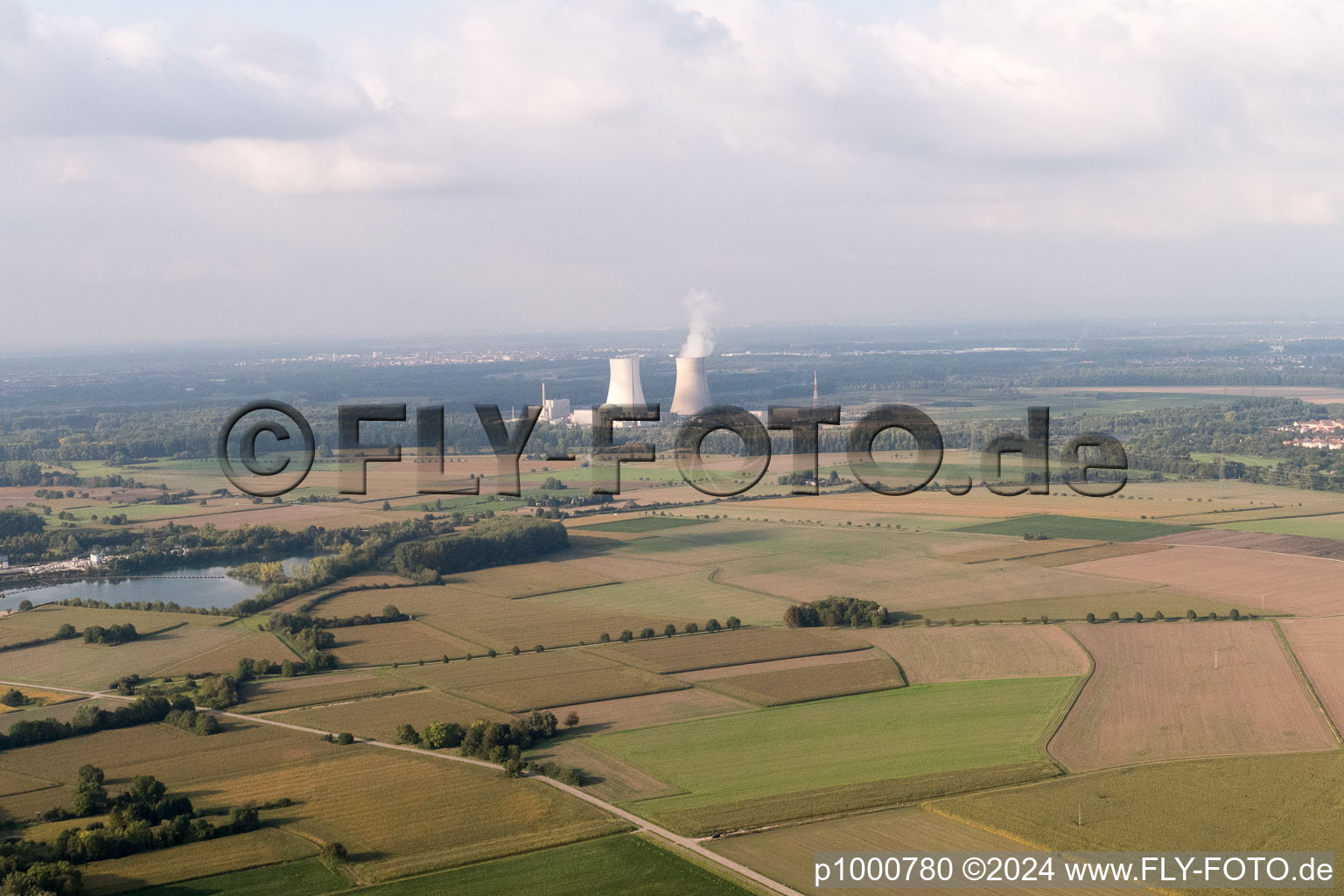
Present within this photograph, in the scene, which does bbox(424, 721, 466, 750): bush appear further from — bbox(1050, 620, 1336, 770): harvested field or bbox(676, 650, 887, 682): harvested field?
bbox(1050, 620, 1336, 770): harvested field

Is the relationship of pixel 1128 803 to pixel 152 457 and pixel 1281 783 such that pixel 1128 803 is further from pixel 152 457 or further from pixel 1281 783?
pixel 152 457

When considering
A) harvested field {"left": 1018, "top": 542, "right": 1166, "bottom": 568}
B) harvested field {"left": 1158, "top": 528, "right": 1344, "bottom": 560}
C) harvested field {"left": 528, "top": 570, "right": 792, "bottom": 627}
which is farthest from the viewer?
harvested field {"left": 1018, "top": 542, "right": 1166, "bottom": 568}

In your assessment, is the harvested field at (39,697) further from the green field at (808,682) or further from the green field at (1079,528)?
the green field at (1079,528)

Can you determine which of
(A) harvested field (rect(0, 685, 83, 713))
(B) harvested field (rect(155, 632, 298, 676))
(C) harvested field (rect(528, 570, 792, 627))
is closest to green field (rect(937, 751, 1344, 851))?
(C) harvested field (rect(528, 570, 792, 627))

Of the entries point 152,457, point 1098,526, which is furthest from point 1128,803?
point 152,457

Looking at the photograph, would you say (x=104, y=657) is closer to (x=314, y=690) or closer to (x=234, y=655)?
(x=234, y=655)

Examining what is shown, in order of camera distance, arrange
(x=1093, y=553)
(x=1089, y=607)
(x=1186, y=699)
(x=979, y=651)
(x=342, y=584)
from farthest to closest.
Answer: (x=1093, y=553) → (x=342, y=584) → (x=1089, y=607) → (x=979, y=651) → (x=1186, y=699)

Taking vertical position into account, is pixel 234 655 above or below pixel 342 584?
below

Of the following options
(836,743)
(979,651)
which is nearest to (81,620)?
(836,743)
